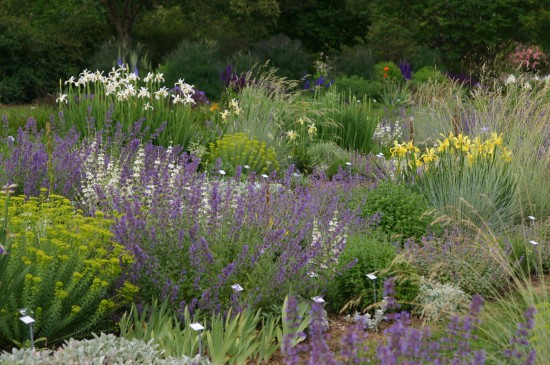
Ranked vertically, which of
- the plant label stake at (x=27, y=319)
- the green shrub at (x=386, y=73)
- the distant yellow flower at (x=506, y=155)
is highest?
the distant yellow flower at (x=506, y=155)

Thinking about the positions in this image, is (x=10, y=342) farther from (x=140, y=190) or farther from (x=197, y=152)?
(x=197, y=152)

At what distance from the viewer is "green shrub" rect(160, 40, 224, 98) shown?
19.0 metres

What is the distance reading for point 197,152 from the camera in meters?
8.56

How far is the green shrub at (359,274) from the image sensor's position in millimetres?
5188

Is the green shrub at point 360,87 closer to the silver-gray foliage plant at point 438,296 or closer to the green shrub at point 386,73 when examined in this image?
the green shrub at point 386,73

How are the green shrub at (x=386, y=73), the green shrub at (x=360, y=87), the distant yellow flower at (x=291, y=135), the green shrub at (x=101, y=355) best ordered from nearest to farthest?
1. the green shrub at (x=101, y=355)
2. the distant yellow flower at (x=291, y=135)
3. the green shrub at (x=360, y=87)
4. the green shrub at (x=386, y=73)

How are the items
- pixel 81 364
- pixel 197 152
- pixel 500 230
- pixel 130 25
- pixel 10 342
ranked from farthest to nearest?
pixel 130 25, pixel 197 152, pixel 500 230, pixel 10 342, pixel 81 364

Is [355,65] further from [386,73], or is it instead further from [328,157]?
[328,157]

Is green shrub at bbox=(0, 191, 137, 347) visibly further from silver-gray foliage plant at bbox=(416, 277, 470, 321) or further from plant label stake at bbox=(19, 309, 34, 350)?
silver-gray foliage plant at bbox=(416, 277, 470, 321)

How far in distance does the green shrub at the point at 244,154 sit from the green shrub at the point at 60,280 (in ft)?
12.8

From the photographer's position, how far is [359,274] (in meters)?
5.19

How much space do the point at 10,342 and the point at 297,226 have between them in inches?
84.7

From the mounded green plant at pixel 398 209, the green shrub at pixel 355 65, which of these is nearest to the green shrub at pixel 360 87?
the green shrub at pixel 355 65

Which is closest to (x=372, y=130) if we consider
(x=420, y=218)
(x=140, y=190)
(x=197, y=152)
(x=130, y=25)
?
(x=197, y=152)
